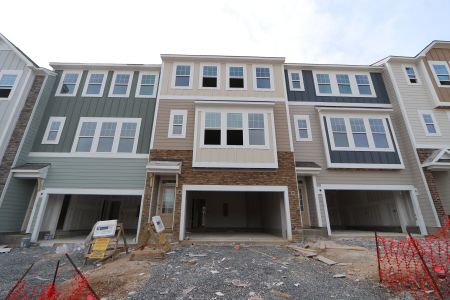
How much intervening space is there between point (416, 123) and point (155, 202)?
1508cm

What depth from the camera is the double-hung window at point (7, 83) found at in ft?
38.6

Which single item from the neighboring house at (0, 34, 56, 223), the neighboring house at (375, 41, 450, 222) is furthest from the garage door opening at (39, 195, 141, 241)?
the neighboring house at (375, 41, 450, 222)

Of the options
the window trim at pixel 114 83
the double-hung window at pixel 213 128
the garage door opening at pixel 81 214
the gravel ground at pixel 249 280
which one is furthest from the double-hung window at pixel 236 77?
the garage door opening at pixel 81 214

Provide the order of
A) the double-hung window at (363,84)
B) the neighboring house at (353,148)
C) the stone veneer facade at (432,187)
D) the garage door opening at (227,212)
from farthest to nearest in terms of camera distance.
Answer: the garage door opening at (227,212) → the double-hung window at (363,84) → the neighboring house at (353,148) → the stone veneer facade at (432,187)

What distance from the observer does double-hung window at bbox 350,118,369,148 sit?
1211 centimetres

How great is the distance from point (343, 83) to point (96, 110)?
50.4ft

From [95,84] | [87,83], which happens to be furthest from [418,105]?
[87,83]

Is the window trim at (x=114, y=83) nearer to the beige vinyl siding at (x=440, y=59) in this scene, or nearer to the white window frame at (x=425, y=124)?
the white window frame at (x=425, y=124)

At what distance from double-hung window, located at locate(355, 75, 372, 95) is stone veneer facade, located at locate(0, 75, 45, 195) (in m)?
19.3

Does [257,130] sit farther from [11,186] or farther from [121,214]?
[11,186]

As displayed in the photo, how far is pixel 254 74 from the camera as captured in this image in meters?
12.9

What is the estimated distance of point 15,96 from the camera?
11695 mm

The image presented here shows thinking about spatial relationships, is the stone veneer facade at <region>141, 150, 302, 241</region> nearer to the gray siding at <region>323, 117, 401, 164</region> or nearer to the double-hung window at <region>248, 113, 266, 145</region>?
the double-hung window at <region>248, 113, 266, 145</region>

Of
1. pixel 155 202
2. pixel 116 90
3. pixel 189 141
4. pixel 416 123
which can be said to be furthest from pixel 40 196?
pixel 416 123
